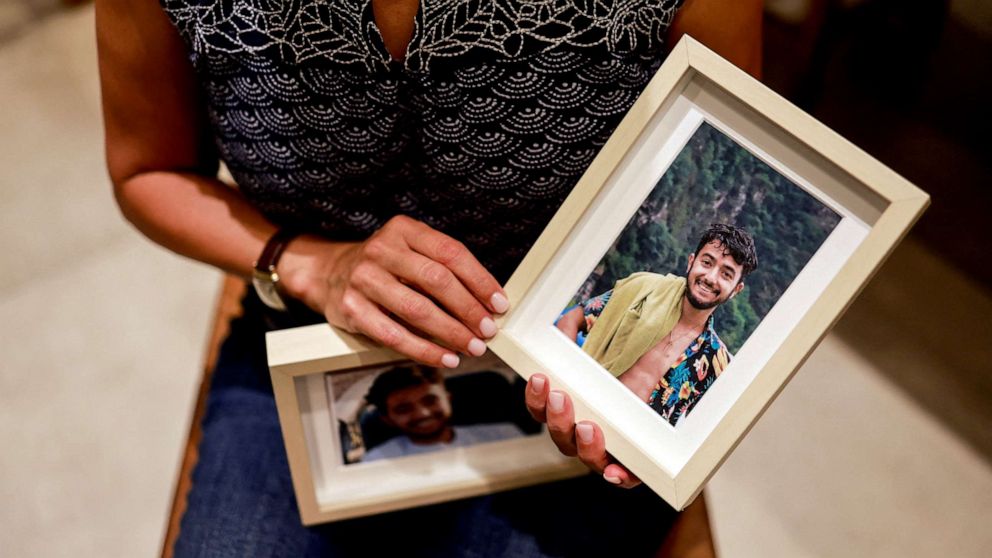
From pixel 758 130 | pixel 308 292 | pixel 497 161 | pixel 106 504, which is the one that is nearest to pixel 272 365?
pixel 308 292

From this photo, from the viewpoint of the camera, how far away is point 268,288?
32.8 inches

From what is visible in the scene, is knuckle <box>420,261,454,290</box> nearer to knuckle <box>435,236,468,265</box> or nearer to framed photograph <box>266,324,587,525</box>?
knuckle <box>435,236,468,265</box>

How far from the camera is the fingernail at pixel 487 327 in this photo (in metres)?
0.64

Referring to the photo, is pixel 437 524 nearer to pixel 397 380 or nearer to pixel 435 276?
pixel 397 380

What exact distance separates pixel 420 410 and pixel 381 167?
0.77ft

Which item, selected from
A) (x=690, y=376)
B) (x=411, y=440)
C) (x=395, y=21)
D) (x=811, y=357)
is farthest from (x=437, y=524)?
(x=811, y=357)

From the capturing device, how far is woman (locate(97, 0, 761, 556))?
651 millimetres

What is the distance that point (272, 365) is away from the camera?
670 mm

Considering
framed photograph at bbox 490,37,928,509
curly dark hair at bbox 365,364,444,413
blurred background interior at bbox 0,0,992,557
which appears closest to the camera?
framed photograph at bbox 490,37,928,509

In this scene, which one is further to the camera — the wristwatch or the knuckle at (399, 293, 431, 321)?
the wristwatch

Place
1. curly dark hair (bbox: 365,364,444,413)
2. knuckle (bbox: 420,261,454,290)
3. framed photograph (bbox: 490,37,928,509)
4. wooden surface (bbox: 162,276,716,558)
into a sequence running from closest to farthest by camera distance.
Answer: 1. framed photograph (bbox: 490,37,928,509)
2. knuckle (bbox: 420,261,454,290)
3. curly dark hair (bbox: 365,364,444,413)
4. wooden surface (bbox: 162,276,716,558)

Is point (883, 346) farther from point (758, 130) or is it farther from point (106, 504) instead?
point (106, 504)

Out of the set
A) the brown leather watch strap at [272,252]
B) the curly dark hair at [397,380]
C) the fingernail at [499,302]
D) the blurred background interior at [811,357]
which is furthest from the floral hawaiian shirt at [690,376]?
the blurred background interior at [811,357]

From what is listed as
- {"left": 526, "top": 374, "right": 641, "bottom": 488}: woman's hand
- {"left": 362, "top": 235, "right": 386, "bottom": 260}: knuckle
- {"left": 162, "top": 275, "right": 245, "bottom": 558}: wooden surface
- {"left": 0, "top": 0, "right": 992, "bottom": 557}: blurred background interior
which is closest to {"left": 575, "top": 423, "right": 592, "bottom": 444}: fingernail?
{"left": 526, "top": 374, "right": 641, "bottom": 488}: woman's hand
